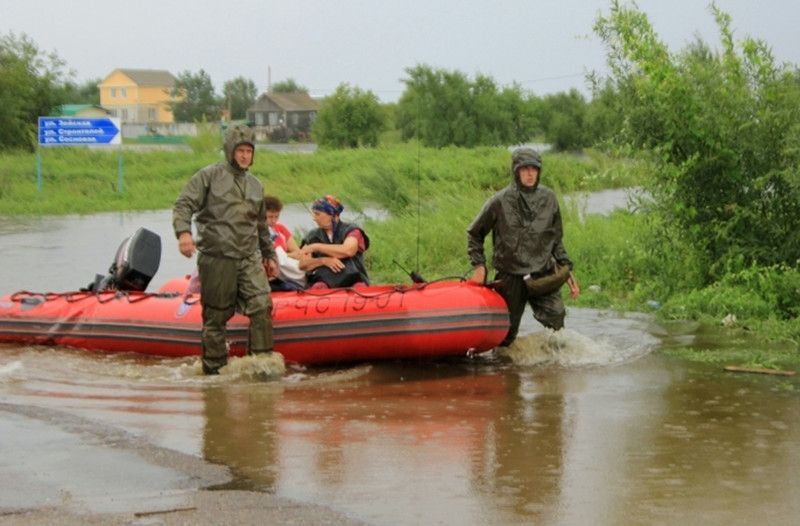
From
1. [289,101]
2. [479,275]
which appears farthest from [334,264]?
[289,101]

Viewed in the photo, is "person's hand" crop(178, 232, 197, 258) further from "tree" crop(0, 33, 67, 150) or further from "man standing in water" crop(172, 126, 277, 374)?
"tree" crop(0, 33, 67, 150)

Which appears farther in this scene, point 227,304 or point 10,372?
point 10,372

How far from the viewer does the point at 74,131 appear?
37.7 m

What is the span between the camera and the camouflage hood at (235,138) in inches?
419

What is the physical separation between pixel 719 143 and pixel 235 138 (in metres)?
4.93

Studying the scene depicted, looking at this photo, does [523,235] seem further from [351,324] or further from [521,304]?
[351,324]

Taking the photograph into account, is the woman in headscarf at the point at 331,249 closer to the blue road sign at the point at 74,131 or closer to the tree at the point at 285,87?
the blue road sign at the point at 74,131

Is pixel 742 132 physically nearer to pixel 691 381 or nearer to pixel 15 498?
pixel 691 381

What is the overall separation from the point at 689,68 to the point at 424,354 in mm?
4578

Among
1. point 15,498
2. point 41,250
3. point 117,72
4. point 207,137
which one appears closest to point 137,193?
point 207,137

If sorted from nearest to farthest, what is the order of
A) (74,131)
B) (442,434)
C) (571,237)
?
(442,434), (571,237), (74,131)

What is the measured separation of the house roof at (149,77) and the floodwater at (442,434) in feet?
365

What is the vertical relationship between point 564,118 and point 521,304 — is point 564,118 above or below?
above

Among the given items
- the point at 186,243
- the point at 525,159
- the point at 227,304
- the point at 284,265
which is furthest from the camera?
the point at 284,265
